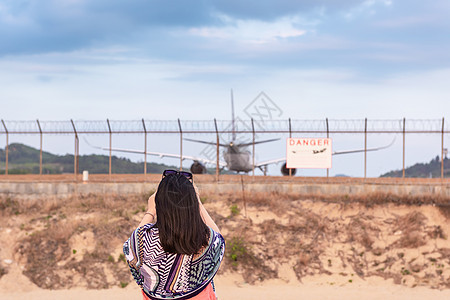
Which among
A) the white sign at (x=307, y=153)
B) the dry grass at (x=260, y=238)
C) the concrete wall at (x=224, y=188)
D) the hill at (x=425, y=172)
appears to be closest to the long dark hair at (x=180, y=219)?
the dry grass at (x=260, y=238)

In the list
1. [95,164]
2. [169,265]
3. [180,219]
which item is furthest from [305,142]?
[95,164]

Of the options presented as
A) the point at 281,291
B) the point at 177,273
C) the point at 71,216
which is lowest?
the point at 281,291

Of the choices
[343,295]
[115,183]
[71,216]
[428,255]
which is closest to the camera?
[343,295]

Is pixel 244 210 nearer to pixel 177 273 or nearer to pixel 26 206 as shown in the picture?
pixel 26 206

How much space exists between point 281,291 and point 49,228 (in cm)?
924

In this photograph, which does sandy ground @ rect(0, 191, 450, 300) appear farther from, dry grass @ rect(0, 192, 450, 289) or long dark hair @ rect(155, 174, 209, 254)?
long dark hair @ rect(155, 174, 209, 254)

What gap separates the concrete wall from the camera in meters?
22.8

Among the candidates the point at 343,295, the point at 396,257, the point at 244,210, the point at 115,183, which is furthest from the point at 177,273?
the point at 115,183

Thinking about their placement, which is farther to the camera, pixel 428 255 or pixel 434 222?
pixel 434 222

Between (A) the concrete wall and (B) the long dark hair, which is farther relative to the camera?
(A) the concrete wall

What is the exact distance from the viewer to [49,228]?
2150 centimetres

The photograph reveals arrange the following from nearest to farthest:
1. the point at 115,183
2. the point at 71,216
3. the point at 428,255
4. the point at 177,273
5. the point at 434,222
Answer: the point at 177,273 < the point at 428,255 < the point at 434,222 < the point at 71,216 < the point at 115,183

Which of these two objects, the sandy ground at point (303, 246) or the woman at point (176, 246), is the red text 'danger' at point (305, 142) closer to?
the sandy ground at point (303, 246)

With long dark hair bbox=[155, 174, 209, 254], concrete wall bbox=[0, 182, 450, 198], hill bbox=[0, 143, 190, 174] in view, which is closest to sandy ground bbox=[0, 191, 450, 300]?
concrete wall bbox=[0, 182, 450, 198]
